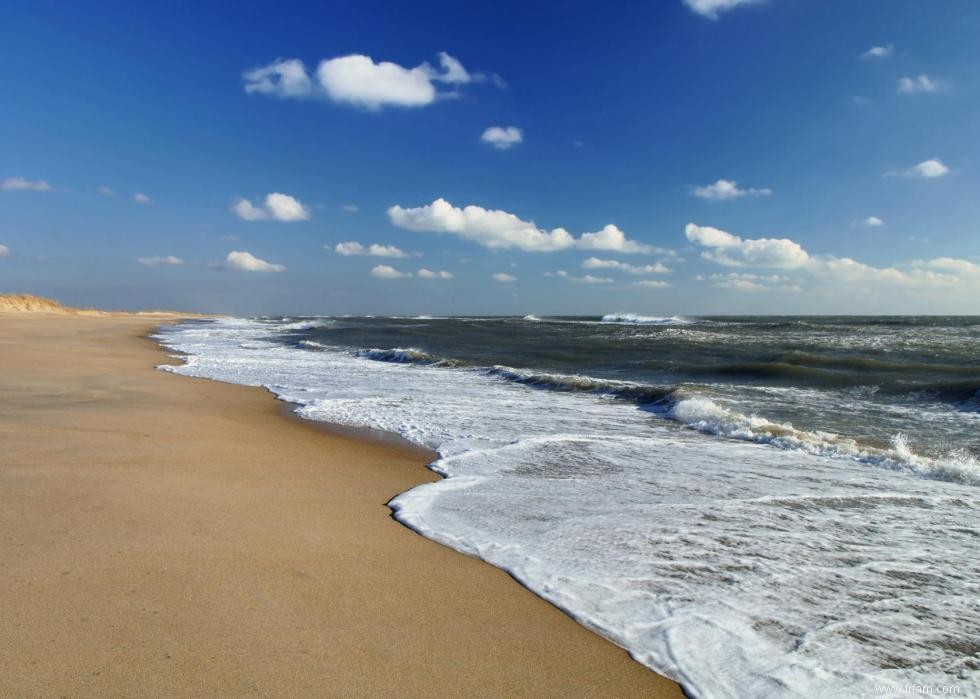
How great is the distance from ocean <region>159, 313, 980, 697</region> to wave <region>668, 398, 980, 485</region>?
4 centimetres

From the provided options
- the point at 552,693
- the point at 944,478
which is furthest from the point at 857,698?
the point at 944,478

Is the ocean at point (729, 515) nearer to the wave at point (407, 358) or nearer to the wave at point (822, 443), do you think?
the wave at point (822, 443)

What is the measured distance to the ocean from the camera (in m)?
2.81

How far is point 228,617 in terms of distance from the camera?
109 inches

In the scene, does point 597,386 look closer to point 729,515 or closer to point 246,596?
point 729,515

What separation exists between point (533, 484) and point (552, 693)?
122 inches

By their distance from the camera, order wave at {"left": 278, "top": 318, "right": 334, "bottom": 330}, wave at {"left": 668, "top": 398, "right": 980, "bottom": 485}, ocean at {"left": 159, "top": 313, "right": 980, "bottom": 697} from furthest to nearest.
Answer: wave at {"left": 278, "top": 318, "right": 334, "bottom": 330}
wave at {"left": 668, "top": 398, "right": 980, "bottom": 485}
ocean at {"left": 159, "top": 313, "right": 980, "bottom": 697}

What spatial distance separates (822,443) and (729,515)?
339cm

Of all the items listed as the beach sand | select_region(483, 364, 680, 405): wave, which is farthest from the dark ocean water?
the beach sand

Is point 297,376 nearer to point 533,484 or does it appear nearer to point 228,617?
point 533,484

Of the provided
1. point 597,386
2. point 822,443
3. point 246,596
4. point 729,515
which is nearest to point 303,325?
point 597,386

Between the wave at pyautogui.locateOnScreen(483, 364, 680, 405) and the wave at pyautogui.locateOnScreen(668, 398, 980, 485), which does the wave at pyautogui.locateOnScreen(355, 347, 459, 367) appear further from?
the wave at pyautogui.locateOnScreen(668, 398, 980, 485)

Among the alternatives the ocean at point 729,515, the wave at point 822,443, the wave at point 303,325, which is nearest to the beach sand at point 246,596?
the ocean at point 729,515

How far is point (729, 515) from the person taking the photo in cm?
463
